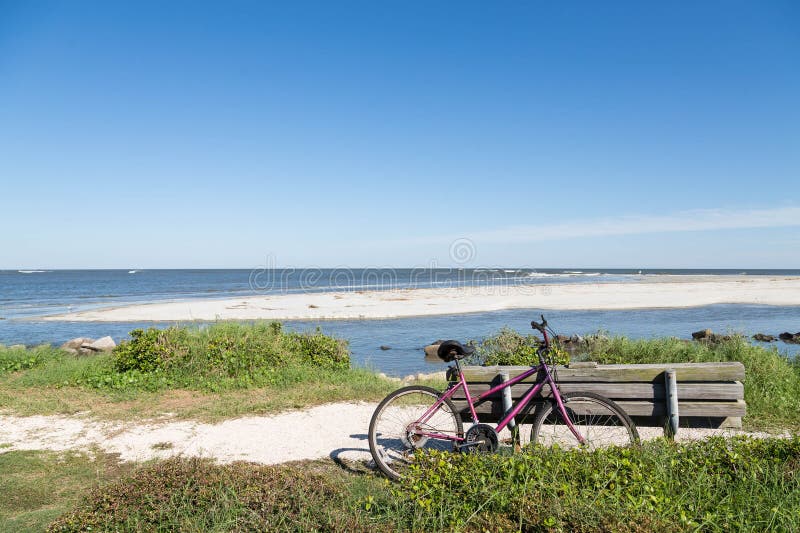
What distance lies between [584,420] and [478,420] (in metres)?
1.06

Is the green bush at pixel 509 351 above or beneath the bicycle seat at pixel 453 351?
beneath

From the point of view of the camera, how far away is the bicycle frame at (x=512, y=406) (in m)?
5.01

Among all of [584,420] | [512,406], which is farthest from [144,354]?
[584,420]

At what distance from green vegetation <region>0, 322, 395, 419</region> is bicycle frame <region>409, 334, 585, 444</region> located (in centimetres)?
427

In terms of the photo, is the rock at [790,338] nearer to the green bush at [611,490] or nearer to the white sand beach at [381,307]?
the white sand beach at [381,307]

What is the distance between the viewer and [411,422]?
5344 millimetres

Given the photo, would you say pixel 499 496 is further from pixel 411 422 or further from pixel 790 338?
pixel 790 338

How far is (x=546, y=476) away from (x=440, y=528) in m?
0.90

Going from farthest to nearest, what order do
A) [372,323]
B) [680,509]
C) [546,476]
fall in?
[372,323] → [546,476] → [680,509]

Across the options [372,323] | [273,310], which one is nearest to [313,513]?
[372,323]

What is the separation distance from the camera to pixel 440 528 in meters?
3.18

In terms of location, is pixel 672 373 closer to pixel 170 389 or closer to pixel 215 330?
pixel 170 389

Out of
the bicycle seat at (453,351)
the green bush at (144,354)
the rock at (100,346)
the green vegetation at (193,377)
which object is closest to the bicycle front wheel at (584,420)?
the bicycle seat at (453,351)

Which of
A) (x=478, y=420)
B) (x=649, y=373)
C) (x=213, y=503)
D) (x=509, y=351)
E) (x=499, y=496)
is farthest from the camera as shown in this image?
(x=509, y=351)
